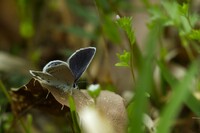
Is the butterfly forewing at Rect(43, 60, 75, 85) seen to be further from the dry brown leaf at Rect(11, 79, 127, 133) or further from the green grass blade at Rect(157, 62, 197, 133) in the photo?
the green grass blade at Rect(157, 62, 197, 133)

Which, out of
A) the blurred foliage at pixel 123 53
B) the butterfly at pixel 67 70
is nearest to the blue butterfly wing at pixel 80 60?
the butterfly at pixel 67 70

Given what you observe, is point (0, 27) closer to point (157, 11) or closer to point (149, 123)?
point (157, 11)

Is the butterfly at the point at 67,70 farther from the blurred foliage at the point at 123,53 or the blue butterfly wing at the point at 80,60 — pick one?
the blurred foliage at the point at 123,53

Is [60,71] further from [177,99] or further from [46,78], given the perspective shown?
[177,99]

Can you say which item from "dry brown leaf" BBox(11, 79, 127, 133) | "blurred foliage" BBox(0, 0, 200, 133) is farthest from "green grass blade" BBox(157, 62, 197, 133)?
"dry brown leaf" BBox(11, 79, 127, 133)

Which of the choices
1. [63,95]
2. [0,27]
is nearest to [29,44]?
[0,27]

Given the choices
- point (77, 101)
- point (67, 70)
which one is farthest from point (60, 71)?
point (77, 101)
